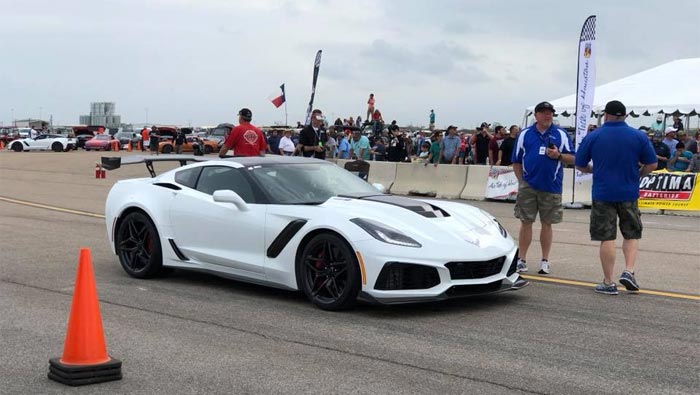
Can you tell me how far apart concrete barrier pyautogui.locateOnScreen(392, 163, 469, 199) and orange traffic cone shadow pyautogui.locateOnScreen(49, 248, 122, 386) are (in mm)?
15476

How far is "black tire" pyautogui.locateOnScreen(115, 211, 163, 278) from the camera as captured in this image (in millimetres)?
8016

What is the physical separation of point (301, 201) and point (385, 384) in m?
2.72

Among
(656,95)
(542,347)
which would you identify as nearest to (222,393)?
(542,347)

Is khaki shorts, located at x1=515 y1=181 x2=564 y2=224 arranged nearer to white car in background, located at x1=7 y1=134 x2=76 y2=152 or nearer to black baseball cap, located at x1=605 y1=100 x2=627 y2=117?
black baseball cap, located at x1=605 y1=100 x2=627 y2=117

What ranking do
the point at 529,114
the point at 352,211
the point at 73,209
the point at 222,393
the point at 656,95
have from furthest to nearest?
the point at 529,114 → the point at 656,95 → the point at 73,209 → the point at 352,211 → the point at 222,393

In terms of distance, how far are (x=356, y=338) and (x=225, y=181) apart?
2553mm

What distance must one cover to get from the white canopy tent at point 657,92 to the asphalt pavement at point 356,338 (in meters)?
14.9

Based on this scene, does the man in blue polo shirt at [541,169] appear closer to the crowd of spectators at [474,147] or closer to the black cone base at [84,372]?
the black cone base at [84,372]

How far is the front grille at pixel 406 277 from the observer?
6.32 metres

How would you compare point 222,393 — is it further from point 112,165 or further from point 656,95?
point 656,95

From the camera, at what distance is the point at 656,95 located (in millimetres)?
23984

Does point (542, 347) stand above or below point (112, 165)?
below

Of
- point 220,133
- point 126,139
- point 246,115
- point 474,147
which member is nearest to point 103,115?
point 126,139

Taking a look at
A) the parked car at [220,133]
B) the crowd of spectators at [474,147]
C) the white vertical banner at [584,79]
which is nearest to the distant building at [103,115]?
the parked car at [220,133]
